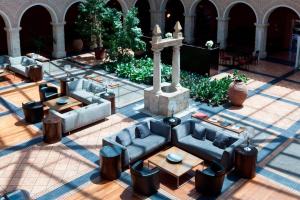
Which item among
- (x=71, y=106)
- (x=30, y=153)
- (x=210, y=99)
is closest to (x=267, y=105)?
(x=210, y=99)

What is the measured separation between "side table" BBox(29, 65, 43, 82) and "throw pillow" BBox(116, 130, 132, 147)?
8.62 metres

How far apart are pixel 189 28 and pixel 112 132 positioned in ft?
46.6

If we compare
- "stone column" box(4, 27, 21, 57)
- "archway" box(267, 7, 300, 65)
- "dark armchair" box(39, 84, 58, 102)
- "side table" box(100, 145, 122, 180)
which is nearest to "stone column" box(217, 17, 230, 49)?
"archway" box(267, 7, 300, 65)

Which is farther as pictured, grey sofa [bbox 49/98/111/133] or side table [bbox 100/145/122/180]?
grey sofa [bbox 49/98/111/133]

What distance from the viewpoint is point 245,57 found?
2266 centimetres

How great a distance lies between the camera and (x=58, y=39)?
2364 centimetres

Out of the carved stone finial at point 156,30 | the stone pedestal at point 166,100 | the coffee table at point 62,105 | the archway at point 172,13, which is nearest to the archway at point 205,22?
the archway at point 172,13

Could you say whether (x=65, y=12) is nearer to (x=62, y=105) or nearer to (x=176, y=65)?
(x=62, y=105)

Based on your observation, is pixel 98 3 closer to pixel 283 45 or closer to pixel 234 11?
pixel 234 11

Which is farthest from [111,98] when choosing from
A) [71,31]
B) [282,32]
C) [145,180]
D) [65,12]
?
[282,32]

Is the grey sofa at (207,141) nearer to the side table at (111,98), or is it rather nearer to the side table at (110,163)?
the side table at (110,163)

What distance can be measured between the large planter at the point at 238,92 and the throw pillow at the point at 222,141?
433cm

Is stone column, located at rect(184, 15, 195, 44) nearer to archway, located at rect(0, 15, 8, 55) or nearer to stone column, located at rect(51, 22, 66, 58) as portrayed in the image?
stone column, located at rect(51, 22, 66, 58)

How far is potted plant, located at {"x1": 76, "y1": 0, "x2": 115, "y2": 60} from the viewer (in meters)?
22.0
